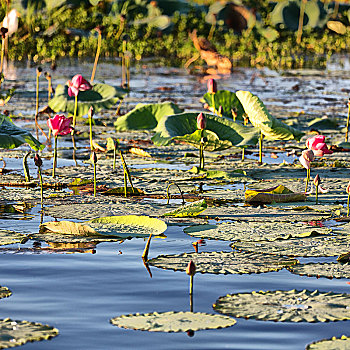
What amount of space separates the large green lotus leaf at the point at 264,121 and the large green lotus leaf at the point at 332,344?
307 cm

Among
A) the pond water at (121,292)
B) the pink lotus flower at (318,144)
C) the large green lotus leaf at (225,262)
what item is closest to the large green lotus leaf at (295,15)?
the pink lotus flower at (318,144)

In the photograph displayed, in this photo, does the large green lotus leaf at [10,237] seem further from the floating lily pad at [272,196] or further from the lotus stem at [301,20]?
the lotus stem at [301,20]

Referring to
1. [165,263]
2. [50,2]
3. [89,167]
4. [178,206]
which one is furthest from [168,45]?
[165,263]

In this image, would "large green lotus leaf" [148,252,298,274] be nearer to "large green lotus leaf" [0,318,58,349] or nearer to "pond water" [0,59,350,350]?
"pond water" [0,59,350,350]

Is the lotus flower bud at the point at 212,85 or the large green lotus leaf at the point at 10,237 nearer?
the large green lotus leaf at the point at 10,237

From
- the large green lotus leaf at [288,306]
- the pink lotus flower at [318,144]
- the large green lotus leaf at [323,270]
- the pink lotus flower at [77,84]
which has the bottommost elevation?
the large green lotus leaf at [288,306]

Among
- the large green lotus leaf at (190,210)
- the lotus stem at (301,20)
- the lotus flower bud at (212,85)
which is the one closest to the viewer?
the large green lotus leaf at (190,210)

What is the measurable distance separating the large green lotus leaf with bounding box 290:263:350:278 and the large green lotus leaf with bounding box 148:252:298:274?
63 mm

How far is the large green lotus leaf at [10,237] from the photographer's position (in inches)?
136

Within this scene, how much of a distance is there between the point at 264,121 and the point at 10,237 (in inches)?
91.2

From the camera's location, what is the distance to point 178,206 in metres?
4.18

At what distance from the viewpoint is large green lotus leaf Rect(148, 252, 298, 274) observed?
10.1 feet

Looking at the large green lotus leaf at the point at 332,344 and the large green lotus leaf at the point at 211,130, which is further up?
the large green lotus leaf at the point at 211,130

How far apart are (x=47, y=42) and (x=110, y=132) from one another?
27.5ft
